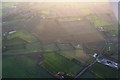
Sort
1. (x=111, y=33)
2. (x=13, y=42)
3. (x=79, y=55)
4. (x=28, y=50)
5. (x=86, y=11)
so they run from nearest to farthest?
(x=79, y=55) < (x=28, y=50) < (x=13, y=42) < (x=111, y=33) < (x=86, y=11)

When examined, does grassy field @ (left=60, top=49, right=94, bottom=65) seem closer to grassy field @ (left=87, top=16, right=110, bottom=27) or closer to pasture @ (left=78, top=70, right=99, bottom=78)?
pasture @ (left=78, top=70, right=99, bottom=78)

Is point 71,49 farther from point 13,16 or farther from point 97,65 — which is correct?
point 13,16

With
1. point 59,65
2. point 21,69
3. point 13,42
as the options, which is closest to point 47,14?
point 13,42

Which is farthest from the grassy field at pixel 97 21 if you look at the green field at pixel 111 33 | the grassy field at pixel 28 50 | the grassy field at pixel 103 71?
the grassy field at pixel 103 71

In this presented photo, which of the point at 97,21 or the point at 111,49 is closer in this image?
the point at 111,49

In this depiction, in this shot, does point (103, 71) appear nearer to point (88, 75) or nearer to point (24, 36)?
point (88, 75)

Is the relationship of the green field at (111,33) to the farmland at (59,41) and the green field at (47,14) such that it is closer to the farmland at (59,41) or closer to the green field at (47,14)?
the farmland at (59,41)
